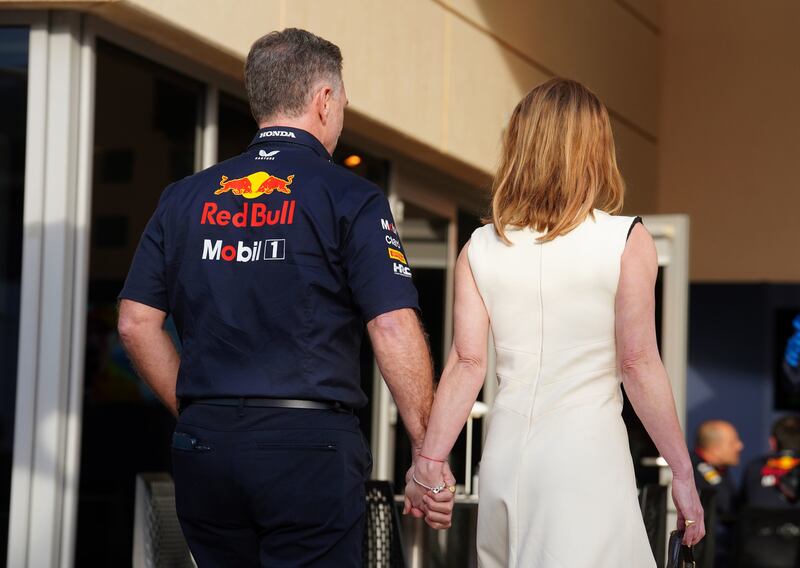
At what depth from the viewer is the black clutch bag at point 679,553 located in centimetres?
310

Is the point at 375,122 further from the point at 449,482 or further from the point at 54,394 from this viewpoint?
the point at 449,482

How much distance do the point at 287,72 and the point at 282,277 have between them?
19.7 inches

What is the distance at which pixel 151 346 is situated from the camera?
314 cm

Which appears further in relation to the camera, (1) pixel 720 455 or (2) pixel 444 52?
(1) pixel 720 455

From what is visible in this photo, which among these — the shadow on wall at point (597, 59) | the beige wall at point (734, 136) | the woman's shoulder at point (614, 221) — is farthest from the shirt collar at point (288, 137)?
the beige wall at point (734, 136)

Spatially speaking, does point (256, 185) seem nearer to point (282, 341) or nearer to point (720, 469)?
point (282, 341)

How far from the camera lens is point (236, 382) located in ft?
9.32

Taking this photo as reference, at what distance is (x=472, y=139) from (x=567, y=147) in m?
4.43

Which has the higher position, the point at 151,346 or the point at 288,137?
the point at 288,137

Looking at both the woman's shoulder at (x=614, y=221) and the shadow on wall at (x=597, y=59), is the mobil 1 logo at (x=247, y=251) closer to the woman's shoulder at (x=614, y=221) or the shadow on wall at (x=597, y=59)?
the woman's shoulder at (x=614, y=221)

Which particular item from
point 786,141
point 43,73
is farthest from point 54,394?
point 786,141

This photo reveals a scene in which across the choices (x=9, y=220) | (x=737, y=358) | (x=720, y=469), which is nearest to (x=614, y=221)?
(x=9, y=220)

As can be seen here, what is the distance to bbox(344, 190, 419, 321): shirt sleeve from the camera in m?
2.89

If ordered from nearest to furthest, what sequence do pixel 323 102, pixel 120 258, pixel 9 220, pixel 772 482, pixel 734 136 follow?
pixel 323 102, pixel 9 220, pixel 120 258, pixel 772 482, pixel 734 136
